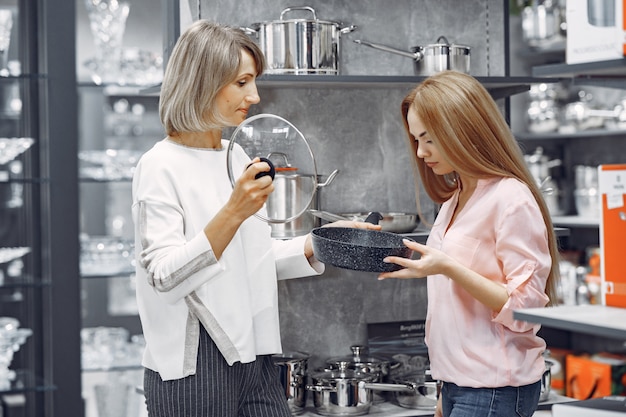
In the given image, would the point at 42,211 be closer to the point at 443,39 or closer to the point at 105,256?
the point at 105,256

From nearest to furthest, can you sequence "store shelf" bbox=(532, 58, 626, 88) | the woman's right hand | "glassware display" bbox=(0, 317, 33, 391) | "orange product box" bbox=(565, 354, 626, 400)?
"store shelf" bbox=(532, 58, 626, 88) → the woman's right hand → "glassware display" bbox=(0, 317, 33, 391) → "orange product box" bbox=(565, 354, 626, 400)

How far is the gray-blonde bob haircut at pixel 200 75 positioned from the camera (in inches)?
81.8

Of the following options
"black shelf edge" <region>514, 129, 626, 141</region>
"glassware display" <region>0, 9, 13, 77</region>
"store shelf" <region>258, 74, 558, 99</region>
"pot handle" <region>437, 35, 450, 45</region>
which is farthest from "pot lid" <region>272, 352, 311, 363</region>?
"black shelf edge" <region>514, 129, 626, 141</region>

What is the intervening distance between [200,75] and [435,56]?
94 centimetres

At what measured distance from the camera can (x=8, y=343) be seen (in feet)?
11.9

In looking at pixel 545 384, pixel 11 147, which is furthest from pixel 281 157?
pixel 11 147

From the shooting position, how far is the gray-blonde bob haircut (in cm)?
208

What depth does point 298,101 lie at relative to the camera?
2873 millimetres

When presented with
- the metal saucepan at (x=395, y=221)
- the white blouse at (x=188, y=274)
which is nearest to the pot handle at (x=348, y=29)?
the metal saucepan at (x=395, y=221)

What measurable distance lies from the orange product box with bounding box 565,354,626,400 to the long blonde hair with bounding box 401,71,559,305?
9.88ft

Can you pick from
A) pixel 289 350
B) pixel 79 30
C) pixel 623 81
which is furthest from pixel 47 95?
pixel 623 81

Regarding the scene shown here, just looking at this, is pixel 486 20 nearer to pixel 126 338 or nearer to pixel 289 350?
pixel 289 350

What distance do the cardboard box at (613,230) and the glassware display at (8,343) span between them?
259 centimetres

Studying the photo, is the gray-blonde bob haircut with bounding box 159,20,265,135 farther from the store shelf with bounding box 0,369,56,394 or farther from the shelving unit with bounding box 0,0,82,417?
the store shelf with bounding box 0,369,56,394
